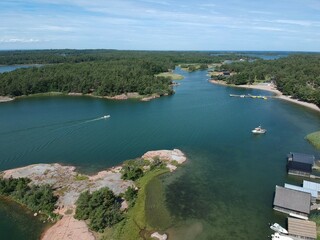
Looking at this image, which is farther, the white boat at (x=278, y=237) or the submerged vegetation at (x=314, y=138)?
the submerged vegetation at (x=314, y=138)

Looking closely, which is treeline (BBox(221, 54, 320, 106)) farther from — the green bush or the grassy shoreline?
the green bush

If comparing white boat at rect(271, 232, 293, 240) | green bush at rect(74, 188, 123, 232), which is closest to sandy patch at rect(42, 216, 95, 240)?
green bush at rect(74, 188, 123, 232)

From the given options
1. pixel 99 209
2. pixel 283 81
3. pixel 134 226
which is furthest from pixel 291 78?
pixel 99 209

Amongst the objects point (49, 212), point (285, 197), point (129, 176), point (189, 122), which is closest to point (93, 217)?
point (49, 212)

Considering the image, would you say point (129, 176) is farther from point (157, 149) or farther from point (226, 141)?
point (226, 141)

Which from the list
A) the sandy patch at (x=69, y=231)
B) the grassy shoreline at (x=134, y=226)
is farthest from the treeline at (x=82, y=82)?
the sandy patch at (x=69, y=231)

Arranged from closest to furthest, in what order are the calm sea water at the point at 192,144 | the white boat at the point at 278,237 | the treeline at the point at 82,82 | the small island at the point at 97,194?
1. the white boat at the point at 278,237
2. the small island at the point at 97,194
3. the calm sea water at the point at 192,144
4. the treeline at the point at 82,82

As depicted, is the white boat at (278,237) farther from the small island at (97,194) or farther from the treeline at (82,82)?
the treeline at (82,82)
